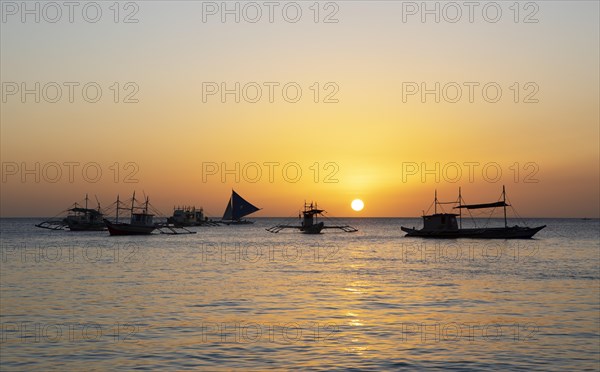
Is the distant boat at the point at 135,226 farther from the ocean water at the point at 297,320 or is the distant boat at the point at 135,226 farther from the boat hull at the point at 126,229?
the ocean water at the point at 297,320

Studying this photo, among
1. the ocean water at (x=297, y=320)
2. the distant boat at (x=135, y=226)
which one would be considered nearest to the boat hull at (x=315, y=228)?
the distant boat at (x=135, y=226)

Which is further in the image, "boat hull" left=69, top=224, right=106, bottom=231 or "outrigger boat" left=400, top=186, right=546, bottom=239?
"boat hull" left=69, top=224, right=106, bottom=231

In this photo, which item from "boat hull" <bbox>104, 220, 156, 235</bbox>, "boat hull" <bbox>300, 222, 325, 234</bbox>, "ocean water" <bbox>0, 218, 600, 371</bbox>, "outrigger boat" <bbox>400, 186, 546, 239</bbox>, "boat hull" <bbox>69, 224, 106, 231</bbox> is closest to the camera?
"ocean water" <bbox>0, 218, 600, 371</bbox>

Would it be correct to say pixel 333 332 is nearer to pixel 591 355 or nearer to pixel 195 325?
pixel 195 325

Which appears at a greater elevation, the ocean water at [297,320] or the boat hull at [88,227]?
the boat hull at [88,227]

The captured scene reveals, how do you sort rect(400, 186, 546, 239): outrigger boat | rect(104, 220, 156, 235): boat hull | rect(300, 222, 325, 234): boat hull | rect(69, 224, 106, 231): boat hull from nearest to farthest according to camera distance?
rect(400, 186, 546, 239): outrigger boat < rect(104, 220, 156, 235): boat hull < rect(300, 222, 325, 234): boat hull < rect(69, 224, 106, 231): boat hull

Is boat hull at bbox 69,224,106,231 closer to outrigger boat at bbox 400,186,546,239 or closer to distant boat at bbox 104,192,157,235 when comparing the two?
distant boat at bbox 104,192,157,235

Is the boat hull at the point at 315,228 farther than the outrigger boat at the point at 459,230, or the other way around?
the boat hull at the point at 315,228

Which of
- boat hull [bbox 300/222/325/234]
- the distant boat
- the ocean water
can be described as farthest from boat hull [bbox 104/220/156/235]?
the ocean water

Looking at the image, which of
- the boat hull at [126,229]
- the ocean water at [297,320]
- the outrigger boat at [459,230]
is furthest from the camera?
the boat hull at [126,229]

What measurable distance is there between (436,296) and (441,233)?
82275 mm

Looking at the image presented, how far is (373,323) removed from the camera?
101 ft

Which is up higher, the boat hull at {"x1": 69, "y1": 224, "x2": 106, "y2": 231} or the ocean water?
the boat hull at {"x1": 69, "y1": 224, "x2": 106, "y2": 231}

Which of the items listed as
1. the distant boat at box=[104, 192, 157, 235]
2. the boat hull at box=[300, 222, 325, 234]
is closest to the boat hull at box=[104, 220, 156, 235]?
the distant boat at box=[104, 192, 157, 235]
